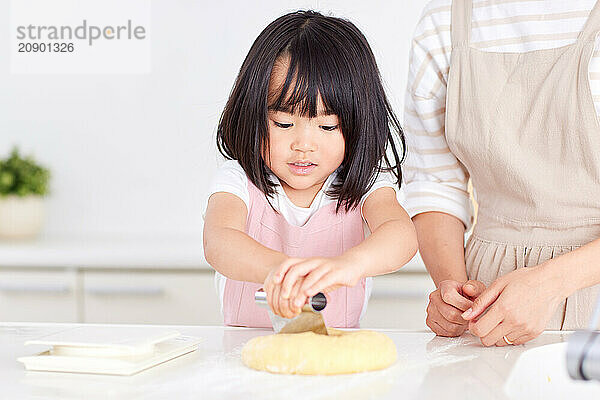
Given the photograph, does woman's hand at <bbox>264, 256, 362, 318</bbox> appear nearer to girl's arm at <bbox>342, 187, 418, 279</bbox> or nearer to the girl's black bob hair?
girl's arm at <bbox>342, 187, 418, 279</bbox>

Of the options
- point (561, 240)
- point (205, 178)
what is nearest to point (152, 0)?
point (205, 178)

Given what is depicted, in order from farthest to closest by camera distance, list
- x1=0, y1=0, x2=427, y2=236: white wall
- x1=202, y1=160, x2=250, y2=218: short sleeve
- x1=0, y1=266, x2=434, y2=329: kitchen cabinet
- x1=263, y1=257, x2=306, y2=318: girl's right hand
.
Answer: x1=0, y1=0, x2=427, y2=236: white wall → x1=0, y1=266, x2=434, y2=329: kitchen cabinet → x1=202, y1=160, x2=250, y2=218: short sleeve → x1=263, y1=257, x2=306, y2=318: girl's right hand

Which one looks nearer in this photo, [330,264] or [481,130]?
[330,264]

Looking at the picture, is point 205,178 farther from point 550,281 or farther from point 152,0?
point 550,281

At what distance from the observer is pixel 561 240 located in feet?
3.56

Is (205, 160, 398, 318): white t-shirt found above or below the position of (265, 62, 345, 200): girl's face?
below

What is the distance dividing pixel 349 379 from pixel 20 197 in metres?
1.83

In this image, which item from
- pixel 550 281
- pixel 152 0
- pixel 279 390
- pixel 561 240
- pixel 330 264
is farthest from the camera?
pixel 152 0

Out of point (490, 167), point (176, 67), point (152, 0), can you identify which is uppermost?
point (152, 0)

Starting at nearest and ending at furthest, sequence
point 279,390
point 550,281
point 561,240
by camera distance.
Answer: point 279,390
point 550,281
point 561,240

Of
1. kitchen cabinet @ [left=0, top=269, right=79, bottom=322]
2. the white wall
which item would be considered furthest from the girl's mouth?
the white wall

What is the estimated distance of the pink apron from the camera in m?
1.17

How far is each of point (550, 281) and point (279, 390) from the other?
1.41 ft

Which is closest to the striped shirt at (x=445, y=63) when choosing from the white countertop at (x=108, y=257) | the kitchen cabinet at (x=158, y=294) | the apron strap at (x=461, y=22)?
the apron strap at (x=461, y=22)
